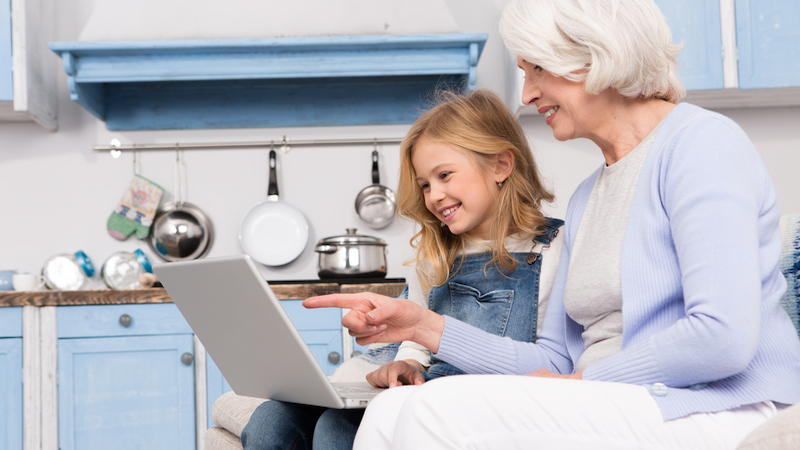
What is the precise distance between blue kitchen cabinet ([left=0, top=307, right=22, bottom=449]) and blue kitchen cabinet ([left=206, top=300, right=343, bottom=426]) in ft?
1.81

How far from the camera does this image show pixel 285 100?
2.48m

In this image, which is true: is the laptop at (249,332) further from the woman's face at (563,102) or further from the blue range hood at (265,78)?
the blue range hood at (265,78)

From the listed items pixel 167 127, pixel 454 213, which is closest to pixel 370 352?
pixel 454 213

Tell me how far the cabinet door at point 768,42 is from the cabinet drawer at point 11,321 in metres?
2.43

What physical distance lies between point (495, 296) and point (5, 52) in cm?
187

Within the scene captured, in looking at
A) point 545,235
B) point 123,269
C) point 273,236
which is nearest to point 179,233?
point 123,269

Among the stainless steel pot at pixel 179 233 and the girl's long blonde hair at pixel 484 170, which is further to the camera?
the stainless steel pot at pixel 179 233

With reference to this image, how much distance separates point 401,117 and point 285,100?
45 cm

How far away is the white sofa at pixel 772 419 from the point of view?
567 mm

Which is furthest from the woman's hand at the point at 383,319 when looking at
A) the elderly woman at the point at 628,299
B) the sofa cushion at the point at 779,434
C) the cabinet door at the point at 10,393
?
the cabinet door at the point at 10,393

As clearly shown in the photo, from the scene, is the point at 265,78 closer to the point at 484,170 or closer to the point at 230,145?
the point at 230,145

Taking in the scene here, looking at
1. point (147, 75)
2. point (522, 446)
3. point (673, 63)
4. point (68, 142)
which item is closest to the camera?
point (522, 446)

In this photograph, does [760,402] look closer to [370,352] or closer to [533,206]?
[533,206]

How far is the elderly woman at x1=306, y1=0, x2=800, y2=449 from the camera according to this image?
67 centimetres
